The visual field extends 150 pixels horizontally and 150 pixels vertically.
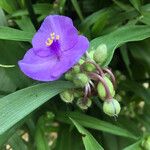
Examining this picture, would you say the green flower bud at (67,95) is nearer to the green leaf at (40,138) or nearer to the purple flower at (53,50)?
the purple flower at (53,50)

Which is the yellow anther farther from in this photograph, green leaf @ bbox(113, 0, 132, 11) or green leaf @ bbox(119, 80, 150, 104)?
Result: green leaf @ bbox(119, 80, 150, 104)

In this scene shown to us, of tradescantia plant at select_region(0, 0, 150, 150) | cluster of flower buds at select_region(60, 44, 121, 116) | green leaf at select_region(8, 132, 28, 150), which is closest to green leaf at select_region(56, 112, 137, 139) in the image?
tradescantia plant at select_region(0, 0, 150, 150)

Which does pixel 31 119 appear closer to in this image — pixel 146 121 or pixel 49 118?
pixel 49 118

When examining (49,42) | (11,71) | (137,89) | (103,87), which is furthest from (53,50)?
(137,89)

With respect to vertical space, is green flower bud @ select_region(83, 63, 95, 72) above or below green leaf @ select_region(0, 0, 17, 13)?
above

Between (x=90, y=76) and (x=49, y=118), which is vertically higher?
(x=90, y=76)

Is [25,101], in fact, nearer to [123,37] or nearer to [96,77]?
[96,77]

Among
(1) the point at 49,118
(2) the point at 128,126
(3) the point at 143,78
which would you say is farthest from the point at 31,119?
(3) the point at 143,78
